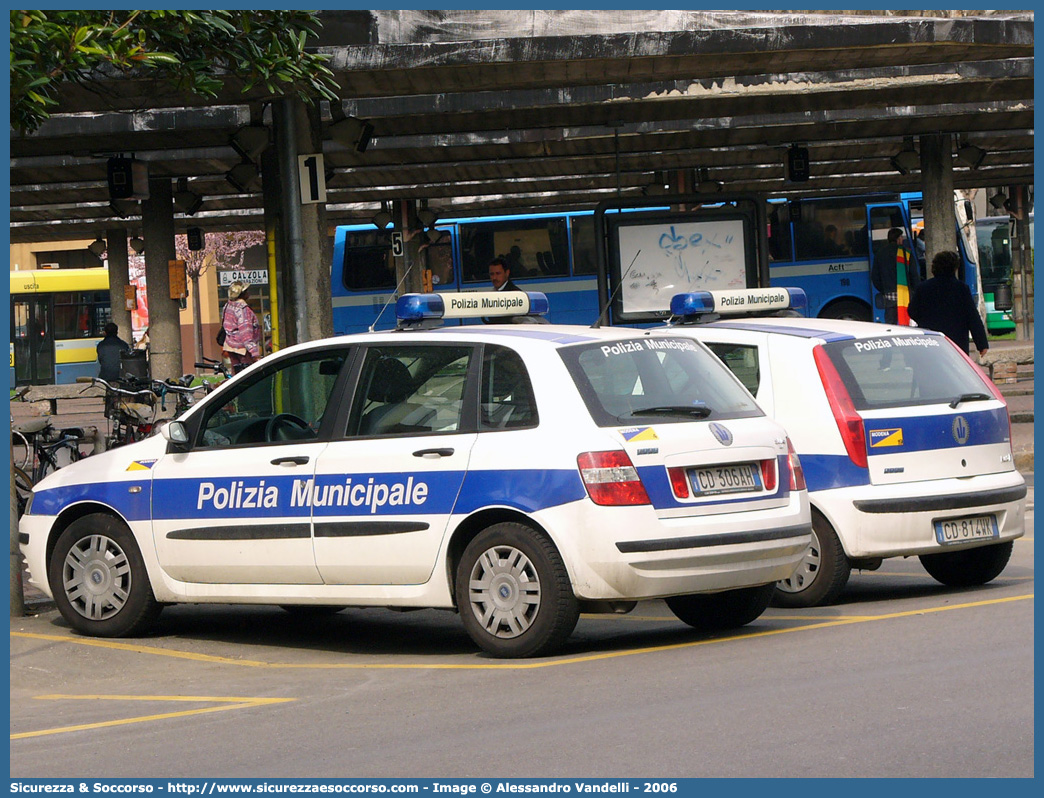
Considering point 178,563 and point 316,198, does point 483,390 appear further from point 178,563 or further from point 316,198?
point 316,198

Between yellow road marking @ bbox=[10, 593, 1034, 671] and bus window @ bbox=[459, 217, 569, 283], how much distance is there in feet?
84.7

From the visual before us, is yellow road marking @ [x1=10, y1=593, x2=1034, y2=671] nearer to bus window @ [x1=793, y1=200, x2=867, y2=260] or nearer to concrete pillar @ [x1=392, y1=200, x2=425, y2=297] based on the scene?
concrete pillar @ [x1=392, y1=200, x2=425, y2=297]

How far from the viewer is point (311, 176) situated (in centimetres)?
1483

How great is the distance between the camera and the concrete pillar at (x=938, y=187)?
1079 inches

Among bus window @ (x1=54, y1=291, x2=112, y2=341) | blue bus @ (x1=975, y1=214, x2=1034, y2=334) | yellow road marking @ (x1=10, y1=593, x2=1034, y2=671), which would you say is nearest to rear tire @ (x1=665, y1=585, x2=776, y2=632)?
yellow road marking @ (x1=10, y1=593, x2=1034, y2=671)

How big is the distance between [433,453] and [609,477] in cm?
97

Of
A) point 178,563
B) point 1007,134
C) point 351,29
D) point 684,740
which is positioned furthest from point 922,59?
point 1007,134

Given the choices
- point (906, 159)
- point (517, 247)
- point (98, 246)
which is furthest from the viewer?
point (98, 246)

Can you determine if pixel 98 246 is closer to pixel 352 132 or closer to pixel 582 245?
pixel 582 245

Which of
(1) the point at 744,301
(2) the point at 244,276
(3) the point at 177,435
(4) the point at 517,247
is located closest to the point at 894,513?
(1) the point at 744,301

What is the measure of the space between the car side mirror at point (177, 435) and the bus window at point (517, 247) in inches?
1018

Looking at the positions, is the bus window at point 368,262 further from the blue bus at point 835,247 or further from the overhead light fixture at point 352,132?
the overhead light fixture at point 352,132

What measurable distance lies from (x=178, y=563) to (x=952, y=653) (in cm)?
407

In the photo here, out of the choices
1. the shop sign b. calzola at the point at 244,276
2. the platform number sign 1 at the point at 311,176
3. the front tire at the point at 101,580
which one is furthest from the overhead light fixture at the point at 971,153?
the shop sign b. calzola at the point at 244,276
